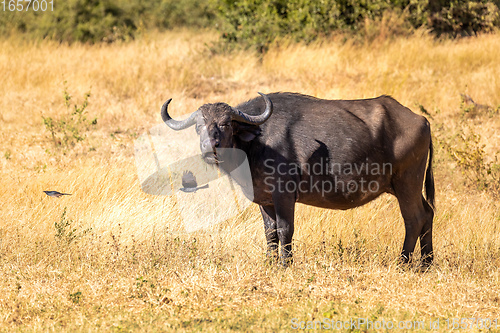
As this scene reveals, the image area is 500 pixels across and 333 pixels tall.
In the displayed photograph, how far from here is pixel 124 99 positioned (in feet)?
40.2

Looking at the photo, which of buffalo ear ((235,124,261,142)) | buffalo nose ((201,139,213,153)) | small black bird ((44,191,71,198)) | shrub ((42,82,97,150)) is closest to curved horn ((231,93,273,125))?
buffalo ear ((235,124,261,142))

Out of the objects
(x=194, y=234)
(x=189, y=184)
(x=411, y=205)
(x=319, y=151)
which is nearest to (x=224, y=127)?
(x=319, y=151)

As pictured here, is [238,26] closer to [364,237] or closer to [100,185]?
[100,185]

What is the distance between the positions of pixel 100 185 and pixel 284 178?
298 cm

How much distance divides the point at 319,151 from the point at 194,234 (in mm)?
1906

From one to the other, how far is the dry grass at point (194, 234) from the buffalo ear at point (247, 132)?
128 cm

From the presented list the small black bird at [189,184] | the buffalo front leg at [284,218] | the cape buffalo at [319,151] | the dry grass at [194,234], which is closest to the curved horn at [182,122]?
the cape buffalo at [319,151]

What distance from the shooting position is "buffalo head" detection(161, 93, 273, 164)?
5.65 m

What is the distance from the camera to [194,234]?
6.94m

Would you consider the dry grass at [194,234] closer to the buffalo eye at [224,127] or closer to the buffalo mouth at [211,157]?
→ the buffalo mouth at [211,157]

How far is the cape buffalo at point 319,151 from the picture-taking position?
19.3 ft

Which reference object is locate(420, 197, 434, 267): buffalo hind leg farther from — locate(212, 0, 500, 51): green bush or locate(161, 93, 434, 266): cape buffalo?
locate(212, 0, 500, 51): green bush

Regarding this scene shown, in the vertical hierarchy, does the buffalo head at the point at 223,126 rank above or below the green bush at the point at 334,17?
above

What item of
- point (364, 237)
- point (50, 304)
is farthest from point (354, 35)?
→ point (50, 304)
